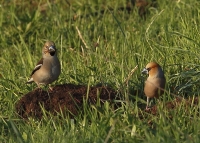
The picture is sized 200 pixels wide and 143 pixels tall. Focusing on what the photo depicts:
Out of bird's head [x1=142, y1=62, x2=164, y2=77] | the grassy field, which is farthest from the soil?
bird's head [x1=142, y1=62, x2=164, y2=77]

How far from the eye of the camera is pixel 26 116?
23.5 feet

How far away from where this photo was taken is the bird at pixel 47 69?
26.0ft

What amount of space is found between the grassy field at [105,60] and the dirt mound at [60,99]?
128mm

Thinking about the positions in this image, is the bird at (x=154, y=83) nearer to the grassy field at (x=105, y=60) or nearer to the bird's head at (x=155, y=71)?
the bird's head at (x=155, y=71)

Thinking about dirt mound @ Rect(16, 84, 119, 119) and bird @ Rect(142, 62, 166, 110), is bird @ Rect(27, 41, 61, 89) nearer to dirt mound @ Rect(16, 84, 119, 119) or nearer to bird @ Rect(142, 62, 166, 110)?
dirt mound @ Rect(16, 84, 119, 119)

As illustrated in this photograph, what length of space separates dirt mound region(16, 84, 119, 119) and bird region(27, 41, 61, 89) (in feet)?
1.54

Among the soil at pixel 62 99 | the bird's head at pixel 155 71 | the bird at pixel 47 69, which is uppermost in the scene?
the bird's head at pixel 155 71

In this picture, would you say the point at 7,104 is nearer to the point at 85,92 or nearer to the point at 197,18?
the point at 85,92

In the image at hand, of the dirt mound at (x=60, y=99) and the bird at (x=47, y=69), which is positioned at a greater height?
the bird at (x=47, y=69)

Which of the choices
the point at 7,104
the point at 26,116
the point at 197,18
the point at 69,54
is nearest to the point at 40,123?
the point at 26,116

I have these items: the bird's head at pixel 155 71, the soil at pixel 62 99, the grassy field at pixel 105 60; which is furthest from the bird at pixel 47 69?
the bird's head at pixel 155 71

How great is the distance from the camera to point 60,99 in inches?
285

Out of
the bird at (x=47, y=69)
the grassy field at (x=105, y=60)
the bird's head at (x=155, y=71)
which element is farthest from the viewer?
the bird at (x=47, y=69)

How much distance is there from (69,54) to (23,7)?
3.00 metres
